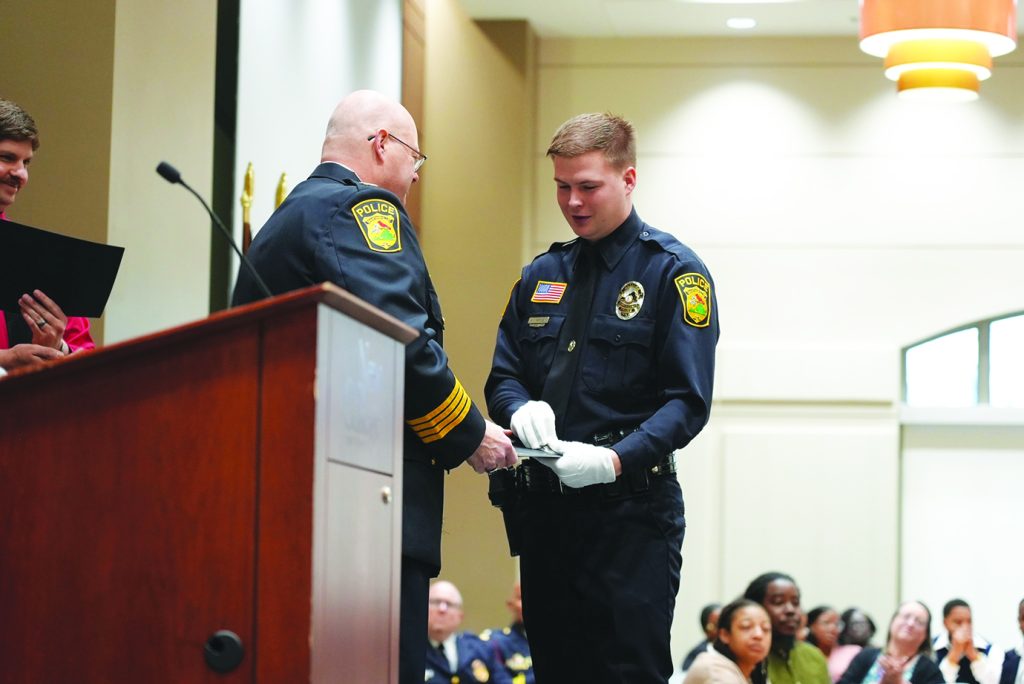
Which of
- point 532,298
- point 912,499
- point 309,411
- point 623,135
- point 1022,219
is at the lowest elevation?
point 912,499

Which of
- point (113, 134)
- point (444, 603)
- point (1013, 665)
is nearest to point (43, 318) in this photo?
point (113, 134)

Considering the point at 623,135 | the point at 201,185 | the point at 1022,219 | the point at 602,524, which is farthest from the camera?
the point at 1022,219

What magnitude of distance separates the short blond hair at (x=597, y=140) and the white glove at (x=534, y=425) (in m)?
0.53

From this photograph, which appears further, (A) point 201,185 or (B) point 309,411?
(A) point 201,185

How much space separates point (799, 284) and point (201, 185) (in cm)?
509

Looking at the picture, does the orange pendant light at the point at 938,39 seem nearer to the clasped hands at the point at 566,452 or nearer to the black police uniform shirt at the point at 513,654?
the black police uniform shirt at the point at 513,654

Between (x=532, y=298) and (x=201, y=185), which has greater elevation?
(x=201, y=185)

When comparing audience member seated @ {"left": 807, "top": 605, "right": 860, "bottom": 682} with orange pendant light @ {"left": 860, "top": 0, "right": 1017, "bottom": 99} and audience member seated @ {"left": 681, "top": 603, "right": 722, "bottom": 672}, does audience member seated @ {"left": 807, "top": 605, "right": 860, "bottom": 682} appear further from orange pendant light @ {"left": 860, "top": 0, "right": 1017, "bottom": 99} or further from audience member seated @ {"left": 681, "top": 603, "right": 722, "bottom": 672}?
orange pendant light @ {"left": 860, "top": 0, "right": 1017, "bottom": 99}

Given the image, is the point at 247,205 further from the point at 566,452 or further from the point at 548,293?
the point at 566,452

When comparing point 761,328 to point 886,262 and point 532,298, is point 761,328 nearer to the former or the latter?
point 886,262

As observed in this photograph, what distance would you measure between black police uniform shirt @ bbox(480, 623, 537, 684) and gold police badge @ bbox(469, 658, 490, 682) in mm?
88

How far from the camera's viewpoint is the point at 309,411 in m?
1.69

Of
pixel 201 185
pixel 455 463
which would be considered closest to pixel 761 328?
pixel 201 185

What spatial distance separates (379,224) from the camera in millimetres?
2498
